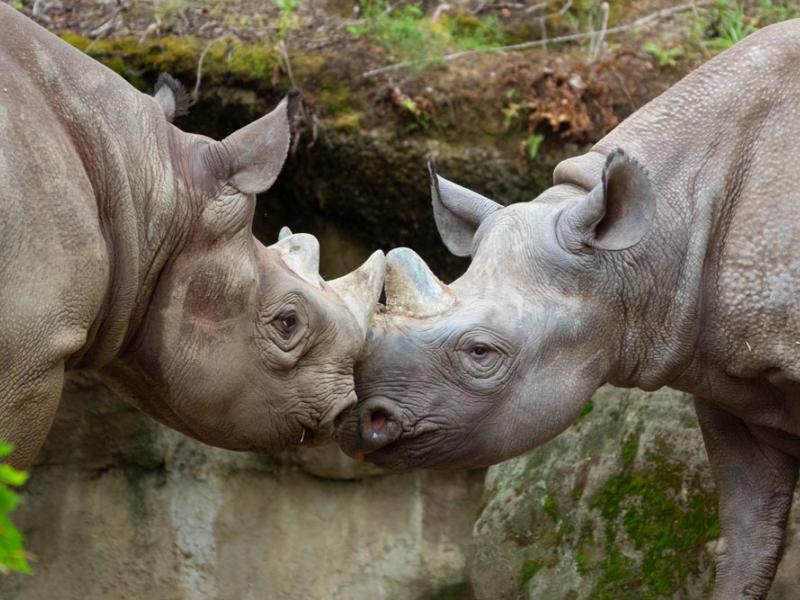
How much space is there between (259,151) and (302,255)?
0.51m

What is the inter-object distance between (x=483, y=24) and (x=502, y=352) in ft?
12.3

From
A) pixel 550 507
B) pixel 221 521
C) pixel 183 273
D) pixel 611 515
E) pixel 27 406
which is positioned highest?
pixel 183 273

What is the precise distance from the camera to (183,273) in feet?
17.1

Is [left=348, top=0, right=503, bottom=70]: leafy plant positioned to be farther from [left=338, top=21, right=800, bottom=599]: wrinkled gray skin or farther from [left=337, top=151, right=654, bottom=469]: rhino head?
[left=337, top=151, right=654, bottom=469]: rhino head

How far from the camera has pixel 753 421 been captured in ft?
18.9

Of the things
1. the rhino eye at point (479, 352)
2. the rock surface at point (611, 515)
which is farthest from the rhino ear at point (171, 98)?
the rock surface at point (611, 515)

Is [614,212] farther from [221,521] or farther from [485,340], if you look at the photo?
[221,521]

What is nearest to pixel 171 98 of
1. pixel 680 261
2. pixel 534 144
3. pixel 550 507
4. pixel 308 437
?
pixel 308 437

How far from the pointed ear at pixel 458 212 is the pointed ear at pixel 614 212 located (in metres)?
0.53

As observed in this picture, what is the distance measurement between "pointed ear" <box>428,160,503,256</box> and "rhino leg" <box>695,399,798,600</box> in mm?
1327

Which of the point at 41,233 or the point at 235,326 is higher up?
the point at 41,233

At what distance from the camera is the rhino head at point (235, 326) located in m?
5.20

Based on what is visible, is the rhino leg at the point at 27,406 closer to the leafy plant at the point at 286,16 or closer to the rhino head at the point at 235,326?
the rhino head at the point at 235,326

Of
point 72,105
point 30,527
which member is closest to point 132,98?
point 72,105
